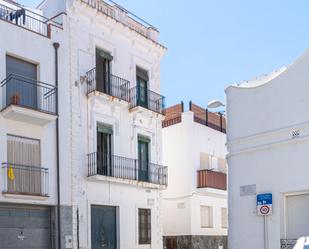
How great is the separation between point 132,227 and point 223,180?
879cm

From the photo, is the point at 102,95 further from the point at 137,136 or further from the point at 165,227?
the point at 165,227

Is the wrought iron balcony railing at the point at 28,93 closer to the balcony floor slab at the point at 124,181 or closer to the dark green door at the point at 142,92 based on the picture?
the balcony floor slab at the point at 124,181

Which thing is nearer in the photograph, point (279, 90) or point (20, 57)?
point (279, 90)

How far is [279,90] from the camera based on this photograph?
14531mm

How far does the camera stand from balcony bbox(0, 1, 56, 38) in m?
19.1

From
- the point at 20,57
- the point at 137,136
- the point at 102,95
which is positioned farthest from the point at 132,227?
the point at 20,57

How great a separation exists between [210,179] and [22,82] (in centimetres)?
1349

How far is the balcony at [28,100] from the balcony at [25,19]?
207cm

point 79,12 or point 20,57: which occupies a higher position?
point 79,12

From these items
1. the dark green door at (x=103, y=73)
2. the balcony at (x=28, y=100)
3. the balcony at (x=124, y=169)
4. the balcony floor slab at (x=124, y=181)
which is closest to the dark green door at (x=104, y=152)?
the balcony at (x=124, y=169)

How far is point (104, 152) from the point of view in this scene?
21594 mm

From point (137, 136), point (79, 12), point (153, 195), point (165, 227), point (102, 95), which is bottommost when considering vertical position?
point (165, 227)

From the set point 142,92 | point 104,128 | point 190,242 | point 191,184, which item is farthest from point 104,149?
point 190,242

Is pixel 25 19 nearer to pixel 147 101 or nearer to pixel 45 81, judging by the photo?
pixel 45 81
